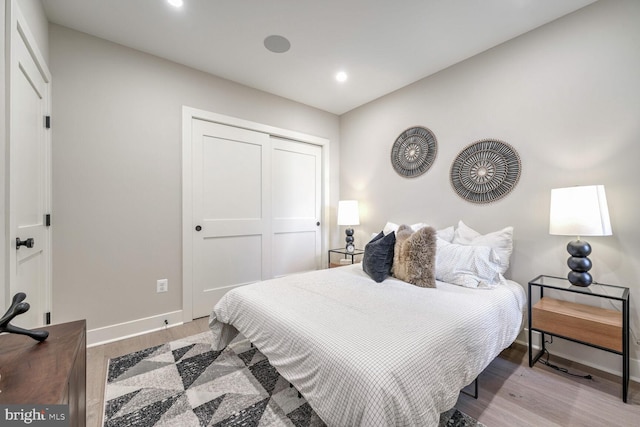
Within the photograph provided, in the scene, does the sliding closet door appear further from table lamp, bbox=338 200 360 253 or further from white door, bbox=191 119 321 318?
table lamp, bbox=338 200 360 253

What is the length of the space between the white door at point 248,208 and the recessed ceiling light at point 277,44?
964 millimetres

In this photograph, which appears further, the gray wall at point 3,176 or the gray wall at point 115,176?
the gray wall at point 115,176

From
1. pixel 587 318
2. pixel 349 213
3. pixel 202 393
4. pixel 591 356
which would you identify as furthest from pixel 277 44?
pixel 591 356

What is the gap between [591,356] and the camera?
1904 mm

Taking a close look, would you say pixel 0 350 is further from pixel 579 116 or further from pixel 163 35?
pixel 579 116

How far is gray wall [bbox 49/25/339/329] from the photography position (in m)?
2.10

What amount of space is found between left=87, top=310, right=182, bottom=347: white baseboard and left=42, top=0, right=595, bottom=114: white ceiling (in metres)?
2.46

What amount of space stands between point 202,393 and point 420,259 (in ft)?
5.51

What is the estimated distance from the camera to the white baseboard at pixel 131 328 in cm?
222

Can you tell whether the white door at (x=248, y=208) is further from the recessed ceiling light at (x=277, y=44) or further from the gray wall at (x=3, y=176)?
the gray wall at (x=3, y=176)

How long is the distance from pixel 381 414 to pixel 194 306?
2.37m

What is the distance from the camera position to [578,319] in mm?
1682

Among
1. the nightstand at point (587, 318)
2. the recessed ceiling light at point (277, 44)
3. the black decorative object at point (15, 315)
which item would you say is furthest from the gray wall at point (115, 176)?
the nightstand at point (587, 318)

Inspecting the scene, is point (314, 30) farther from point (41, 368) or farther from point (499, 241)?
point (41, 368)
